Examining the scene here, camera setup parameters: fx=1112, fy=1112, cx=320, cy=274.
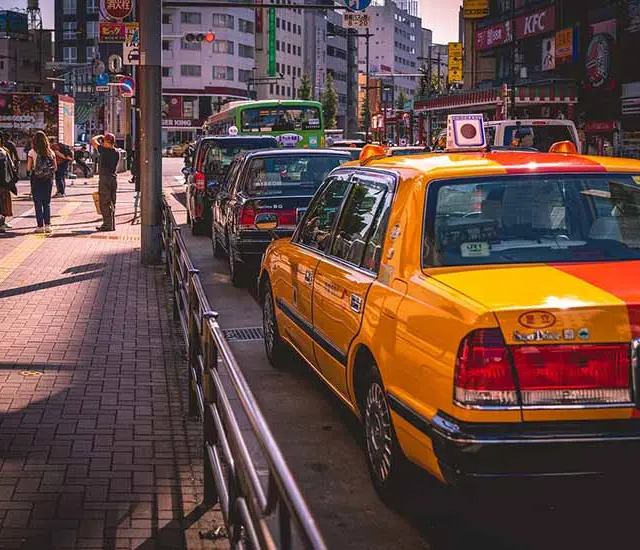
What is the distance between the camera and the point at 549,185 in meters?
5.51

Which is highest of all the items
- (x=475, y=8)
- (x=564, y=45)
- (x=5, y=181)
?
(x=475, y=8)

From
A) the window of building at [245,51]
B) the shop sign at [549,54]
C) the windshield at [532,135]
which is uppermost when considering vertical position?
the window of building at [245,51]

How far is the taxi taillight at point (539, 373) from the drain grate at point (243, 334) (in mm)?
5663

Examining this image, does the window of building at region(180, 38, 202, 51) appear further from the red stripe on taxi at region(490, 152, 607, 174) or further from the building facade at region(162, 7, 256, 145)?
the red stripe on taxi at region(490, 152, 607, 174)

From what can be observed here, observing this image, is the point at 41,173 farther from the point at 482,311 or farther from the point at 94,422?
the point at 482,311

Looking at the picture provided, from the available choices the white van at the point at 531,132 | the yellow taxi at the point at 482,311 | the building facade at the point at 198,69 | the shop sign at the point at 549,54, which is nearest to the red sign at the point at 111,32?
the white van at the point at 531,132

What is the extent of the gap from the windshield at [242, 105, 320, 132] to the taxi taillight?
3329 centimetres

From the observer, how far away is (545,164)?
564 centimetres

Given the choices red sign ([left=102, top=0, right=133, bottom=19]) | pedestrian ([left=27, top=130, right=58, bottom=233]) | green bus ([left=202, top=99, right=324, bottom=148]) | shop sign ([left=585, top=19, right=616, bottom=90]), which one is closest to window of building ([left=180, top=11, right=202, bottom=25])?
shop sign ([left=585, top=19, right=616, bottom=90])


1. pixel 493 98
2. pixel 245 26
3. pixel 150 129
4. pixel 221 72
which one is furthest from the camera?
pixel 245 26

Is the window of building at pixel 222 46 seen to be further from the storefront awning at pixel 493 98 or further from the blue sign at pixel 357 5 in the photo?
the blue sign at pixel 357 5

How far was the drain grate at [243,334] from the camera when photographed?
32.3ft

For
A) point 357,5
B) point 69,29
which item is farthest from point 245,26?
point 357,5

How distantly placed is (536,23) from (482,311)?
2177 inches
